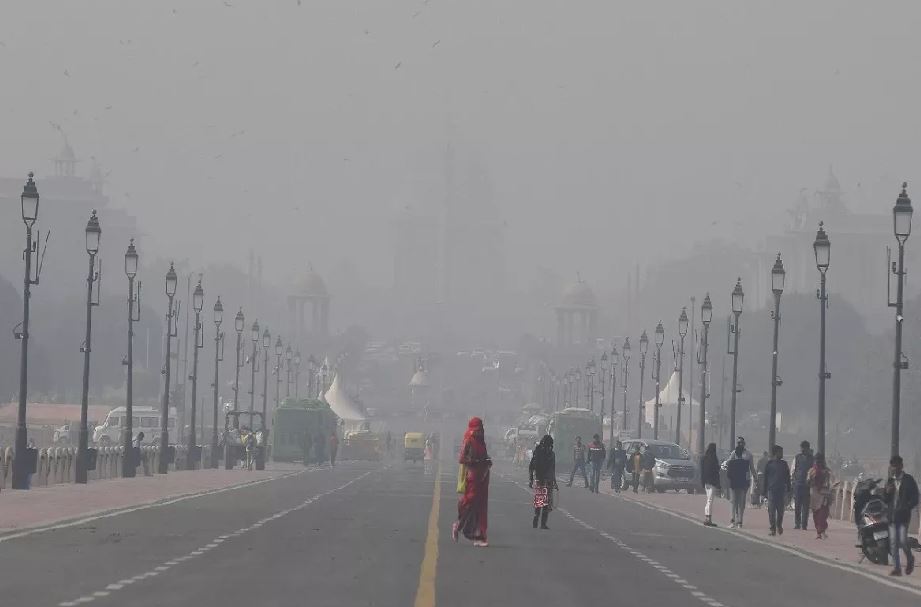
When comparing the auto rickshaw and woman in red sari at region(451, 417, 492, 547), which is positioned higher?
woman in red sari at region(451, 417, 492, 547)

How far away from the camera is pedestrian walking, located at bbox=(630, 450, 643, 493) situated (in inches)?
3142

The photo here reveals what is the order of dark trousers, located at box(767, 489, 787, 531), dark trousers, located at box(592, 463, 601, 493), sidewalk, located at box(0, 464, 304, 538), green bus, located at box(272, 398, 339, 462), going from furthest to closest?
1. green bus, located at box(272, 398, 339, 462)
2. dark trousers, located at box(592, 463, 601, 493)
3. dark trousers, located at box(767, 489, 787, 531)
4. sidewalk, located at box(0, 464, 304, 538)

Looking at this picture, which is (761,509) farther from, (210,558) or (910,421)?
(910,421)

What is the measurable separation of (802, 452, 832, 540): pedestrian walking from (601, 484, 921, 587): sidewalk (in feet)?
0.95

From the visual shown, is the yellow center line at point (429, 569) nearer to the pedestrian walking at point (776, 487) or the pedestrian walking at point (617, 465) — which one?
the pedestrian walking at point (776, 487)

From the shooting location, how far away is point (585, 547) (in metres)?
39.6

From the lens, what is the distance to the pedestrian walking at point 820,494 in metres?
47.5

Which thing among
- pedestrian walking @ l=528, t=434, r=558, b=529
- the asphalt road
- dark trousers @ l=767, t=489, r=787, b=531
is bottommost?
the asphalt road

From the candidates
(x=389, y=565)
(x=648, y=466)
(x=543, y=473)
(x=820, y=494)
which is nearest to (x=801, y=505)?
(x=820, y=494)

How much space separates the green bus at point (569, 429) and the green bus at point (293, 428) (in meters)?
11.7

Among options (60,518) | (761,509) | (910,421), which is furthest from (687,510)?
(910,421)

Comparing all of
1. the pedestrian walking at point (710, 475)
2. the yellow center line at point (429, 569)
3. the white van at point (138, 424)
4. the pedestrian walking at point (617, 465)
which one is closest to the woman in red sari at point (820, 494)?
the pedestrian walking at point (710, 475)

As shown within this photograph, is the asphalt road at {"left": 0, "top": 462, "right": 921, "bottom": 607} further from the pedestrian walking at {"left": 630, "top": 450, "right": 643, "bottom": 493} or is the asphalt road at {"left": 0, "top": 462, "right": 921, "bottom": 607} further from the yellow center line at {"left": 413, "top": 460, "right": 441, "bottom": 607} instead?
the pedestrian walking at {"left": 630, "top": 450, "right": 643, "bottom": 493}

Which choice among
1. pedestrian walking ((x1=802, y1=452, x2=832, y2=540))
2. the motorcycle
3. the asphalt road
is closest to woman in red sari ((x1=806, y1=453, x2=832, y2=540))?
pedestrian walking ((x1=802, y1=452, x2=832, y2=540))
